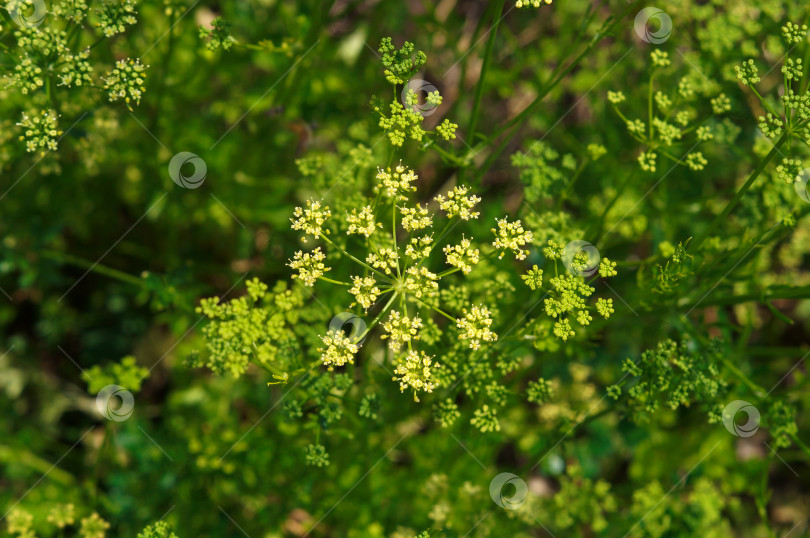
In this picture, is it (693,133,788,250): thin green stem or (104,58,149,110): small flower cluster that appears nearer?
(693,133,788,250): thin green stem

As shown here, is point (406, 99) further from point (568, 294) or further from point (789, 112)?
point (789, 112)

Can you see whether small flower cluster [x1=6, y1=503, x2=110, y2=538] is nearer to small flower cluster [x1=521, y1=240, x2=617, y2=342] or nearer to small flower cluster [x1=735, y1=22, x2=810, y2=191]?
small flower cluster [x1=521, y1=240, x2=617, y2=342]

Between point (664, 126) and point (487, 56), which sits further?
point (664, 126)

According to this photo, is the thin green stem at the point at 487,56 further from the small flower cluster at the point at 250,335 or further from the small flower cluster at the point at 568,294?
the small flower cluster at the point at 250,335

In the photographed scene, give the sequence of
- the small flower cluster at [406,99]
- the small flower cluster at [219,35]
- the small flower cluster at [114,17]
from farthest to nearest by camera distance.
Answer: the small flower cluster at [219,35] → the small flower cluster at [114,17] → the small flower cluster at [406,99]

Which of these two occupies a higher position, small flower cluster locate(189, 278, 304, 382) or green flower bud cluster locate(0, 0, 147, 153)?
green flower bud cluster locate(0, 0, 147, 153)

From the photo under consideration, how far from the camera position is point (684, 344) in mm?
3648

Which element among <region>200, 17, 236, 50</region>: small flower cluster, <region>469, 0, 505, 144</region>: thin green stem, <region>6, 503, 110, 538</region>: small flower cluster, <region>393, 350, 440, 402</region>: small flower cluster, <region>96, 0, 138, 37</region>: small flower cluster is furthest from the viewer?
<region>6, 503, 110, 538</region>: small flower cluster

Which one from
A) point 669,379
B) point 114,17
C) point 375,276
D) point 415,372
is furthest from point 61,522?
point 669,379

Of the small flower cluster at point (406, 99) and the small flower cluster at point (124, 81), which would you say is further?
the small flower cluster at point (124, 81)

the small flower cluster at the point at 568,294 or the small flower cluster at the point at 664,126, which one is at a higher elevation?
the small flower cluster at the point at 664,126

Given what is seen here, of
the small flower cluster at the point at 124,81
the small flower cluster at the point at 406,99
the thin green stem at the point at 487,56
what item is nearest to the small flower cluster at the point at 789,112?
the thin green stem at the point at 487,56

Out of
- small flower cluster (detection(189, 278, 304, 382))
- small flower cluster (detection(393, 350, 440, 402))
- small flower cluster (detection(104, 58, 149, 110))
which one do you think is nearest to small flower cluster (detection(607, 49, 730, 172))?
small flower cluster (detection(393, 350, 440, 402))

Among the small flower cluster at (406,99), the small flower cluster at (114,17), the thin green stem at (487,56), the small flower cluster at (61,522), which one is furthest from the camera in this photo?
the small flower cluster at (61,522)
